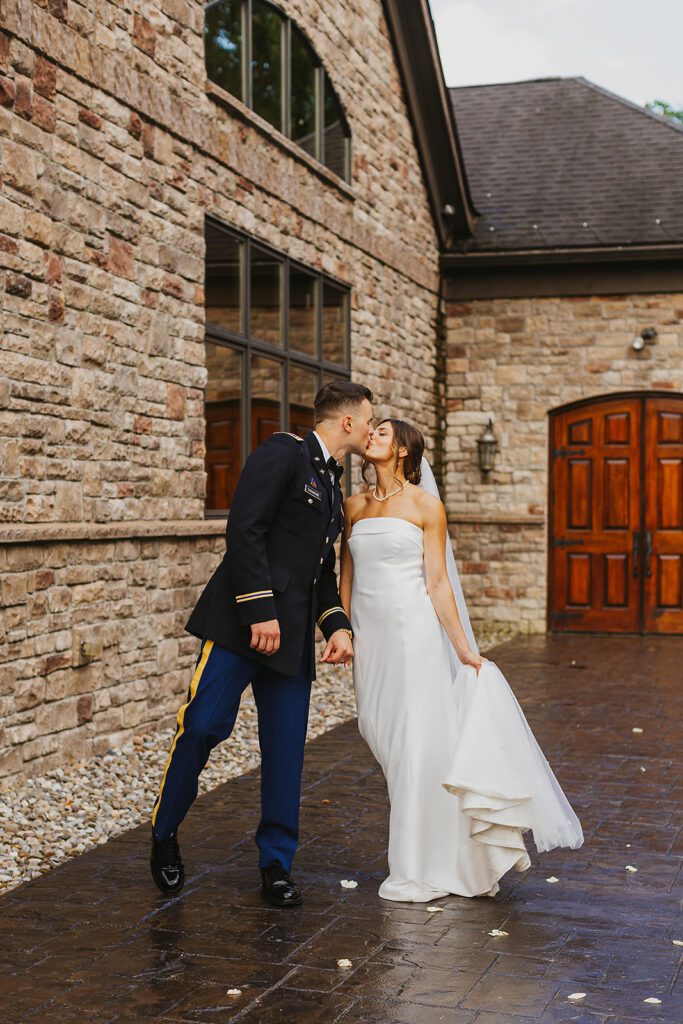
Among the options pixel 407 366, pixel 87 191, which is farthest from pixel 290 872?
pixel 407 366

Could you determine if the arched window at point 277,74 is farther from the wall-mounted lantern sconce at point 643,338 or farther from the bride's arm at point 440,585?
the bride's arm at point 440,585

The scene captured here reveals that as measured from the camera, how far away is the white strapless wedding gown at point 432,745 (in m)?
4.69

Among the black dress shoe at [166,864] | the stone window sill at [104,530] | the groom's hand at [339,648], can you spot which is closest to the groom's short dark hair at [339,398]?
the groom's hand at [339,648]

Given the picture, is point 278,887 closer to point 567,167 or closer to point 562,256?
point 562,256

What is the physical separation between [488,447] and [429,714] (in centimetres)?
1075

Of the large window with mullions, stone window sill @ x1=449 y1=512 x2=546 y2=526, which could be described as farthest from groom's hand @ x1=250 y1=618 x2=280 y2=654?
stone window sill @ x1=449 y1=512 x2=546 y2=526

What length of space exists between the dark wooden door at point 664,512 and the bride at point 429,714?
410 inches

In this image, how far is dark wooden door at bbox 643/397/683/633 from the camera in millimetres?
15000

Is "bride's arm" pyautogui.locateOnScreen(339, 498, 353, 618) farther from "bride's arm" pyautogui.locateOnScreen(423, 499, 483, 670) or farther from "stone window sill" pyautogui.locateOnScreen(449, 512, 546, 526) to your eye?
"stone window sill" pyautogui.locateOnScreen(449, 512, 546, 526)

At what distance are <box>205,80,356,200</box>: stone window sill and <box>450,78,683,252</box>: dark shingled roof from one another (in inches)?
156

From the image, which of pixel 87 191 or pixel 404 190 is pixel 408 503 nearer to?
pixel 87 191

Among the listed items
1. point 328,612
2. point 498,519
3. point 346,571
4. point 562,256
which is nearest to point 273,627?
point 328,612

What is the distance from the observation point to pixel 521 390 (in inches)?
609

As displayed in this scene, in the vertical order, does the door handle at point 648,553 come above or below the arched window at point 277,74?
below
